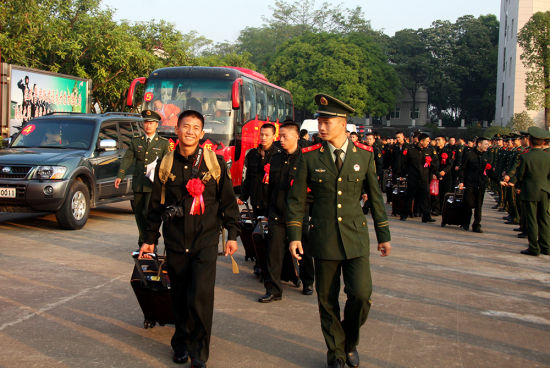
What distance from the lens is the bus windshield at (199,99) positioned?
1666cm

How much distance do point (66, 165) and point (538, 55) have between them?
37000mm

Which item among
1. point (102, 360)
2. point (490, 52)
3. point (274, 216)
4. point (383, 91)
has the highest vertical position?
point (490, 52)

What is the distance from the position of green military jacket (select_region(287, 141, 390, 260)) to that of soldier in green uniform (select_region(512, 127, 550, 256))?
636cm

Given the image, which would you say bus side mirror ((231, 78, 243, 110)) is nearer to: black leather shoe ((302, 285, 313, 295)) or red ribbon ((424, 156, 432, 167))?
red ribbon ((424, 156, 432, 167))

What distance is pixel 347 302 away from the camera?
4652mm

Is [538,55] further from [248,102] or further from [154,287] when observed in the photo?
[154,287]

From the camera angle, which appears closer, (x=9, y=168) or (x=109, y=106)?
(x=9, y=168)

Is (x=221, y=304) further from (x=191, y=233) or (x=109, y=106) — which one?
(x=109, y=106)

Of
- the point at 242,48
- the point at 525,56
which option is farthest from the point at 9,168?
the point at 242,48

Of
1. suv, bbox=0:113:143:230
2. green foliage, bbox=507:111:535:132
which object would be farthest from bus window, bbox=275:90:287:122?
green foliage, bbox=507:111:535:132

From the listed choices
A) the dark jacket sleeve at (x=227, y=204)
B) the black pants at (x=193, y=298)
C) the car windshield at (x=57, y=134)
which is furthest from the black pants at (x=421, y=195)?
the black pants at (x=193, y=298)

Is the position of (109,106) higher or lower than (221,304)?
higher

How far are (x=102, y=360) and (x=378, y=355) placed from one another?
2.16 metres

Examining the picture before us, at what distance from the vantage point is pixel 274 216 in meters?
6.85
